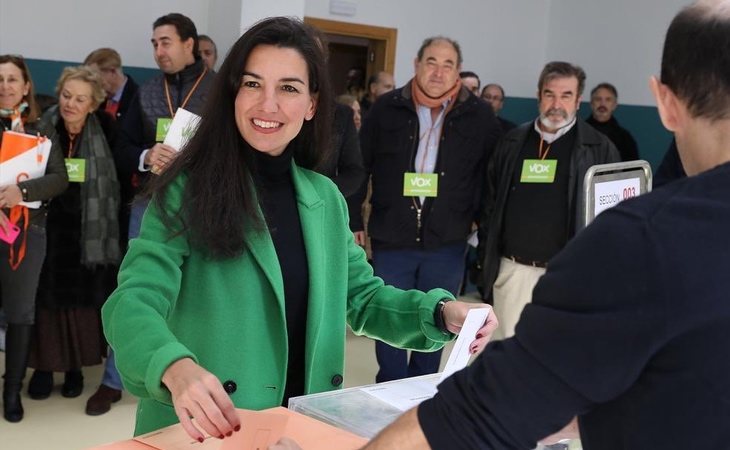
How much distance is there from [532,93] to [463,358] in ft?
26.2

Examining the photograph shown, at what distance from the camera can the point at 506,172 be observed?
4.21 meters

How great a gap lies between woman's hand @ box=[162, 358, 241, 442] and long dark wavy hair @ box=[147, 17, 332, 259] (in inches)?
15.5

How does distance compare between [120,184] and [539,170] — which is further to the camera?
[120,184]

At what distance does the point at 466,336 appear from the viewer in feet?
5.38

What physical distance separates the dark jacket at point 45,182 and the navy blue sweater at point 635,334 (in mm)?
3430

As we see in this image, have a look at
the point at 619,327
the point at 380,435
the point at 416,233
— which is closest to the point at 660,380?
the point at 619,327

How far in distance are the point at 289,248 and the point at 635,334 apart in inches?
41.0

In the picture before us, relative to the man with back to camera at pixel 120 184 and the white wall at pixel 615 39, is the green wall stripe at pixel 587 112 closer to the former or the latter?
the white wall at pixel 615 39

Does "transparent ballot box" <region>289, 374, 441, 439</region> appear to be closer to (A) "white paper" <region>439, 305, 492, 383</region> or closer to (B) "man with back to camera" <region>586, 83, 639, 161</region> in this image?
(A) "white paper" <region>439, 305, 492, 383</region>

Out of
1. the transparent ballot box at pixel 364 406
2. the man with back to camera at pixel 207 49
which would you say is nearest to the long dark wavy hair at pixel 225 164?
the transparent ballot box at pixel 364 406

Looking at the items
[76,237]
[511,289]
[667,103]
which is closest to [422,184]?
[511,289]

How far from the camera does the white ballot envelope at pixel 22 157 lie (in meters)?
3.92

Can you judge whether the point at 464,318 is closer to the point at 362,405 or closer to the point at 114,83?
the point at 362,405

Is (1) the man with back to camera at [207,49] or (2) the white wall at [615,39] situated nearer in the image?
(1) the man with back to camera at [207,49]
